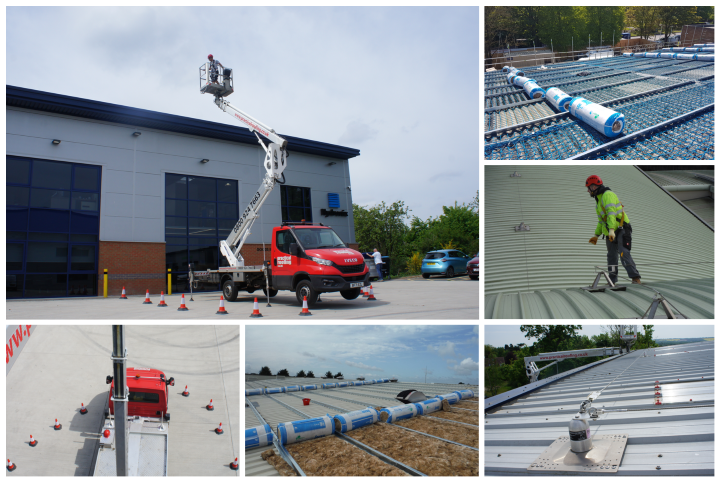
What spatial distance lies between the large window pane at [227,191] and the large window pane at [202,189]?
7.2 inches

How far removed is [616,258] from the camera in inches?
162

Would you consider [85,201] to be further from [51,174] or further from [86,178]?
[51,174]

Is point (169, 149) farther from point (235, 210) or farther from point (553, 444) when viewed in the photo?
point (553, 444)

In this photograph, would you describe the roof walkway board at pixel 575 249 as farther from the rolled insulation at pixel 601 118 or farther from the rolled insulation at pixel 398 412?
the rolled insulation at pixel 398 412

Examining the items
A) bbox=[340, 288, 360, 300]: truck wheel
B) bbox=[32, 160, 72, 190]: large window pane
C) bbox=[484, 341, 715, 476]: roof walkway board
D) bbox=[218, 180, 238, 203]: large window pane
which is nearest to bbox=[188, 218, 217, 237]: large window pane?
bbox=[218, 180, 238, 203]: large window pane

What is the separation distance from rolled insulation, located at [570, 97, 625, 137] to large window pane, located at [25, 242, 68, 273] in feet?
45.8

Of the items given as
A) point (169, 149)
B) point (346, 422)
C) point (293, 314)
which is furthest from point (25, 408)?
point (346, 422)

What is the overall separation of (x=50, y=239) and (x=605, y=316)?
1433 cm

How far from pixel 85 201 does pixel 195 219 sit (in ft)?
10.9

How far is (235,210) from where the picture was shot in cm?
1540

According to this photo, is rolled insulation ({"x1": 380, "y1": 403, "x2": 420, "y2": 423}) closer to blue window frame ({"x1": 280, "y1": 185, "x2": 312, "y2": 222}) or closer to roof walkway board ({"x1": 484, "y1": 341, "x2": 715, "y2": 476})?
roof walkway board ({"x1": 484, "y1": 341, "x2": 715, "y2": 476})

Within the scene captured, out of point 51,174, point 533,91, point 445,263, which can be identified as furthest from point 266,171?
point 445,263

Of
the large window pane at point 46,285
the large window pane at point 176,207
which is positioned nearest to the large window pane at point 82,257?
the large window pane at point 46,285

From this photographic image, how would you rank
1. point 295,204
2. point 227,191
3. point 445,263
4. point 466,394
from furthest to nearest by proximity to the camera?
1. point 295,204
2. point 445,263
3. point 227,191
4. point 466,394
